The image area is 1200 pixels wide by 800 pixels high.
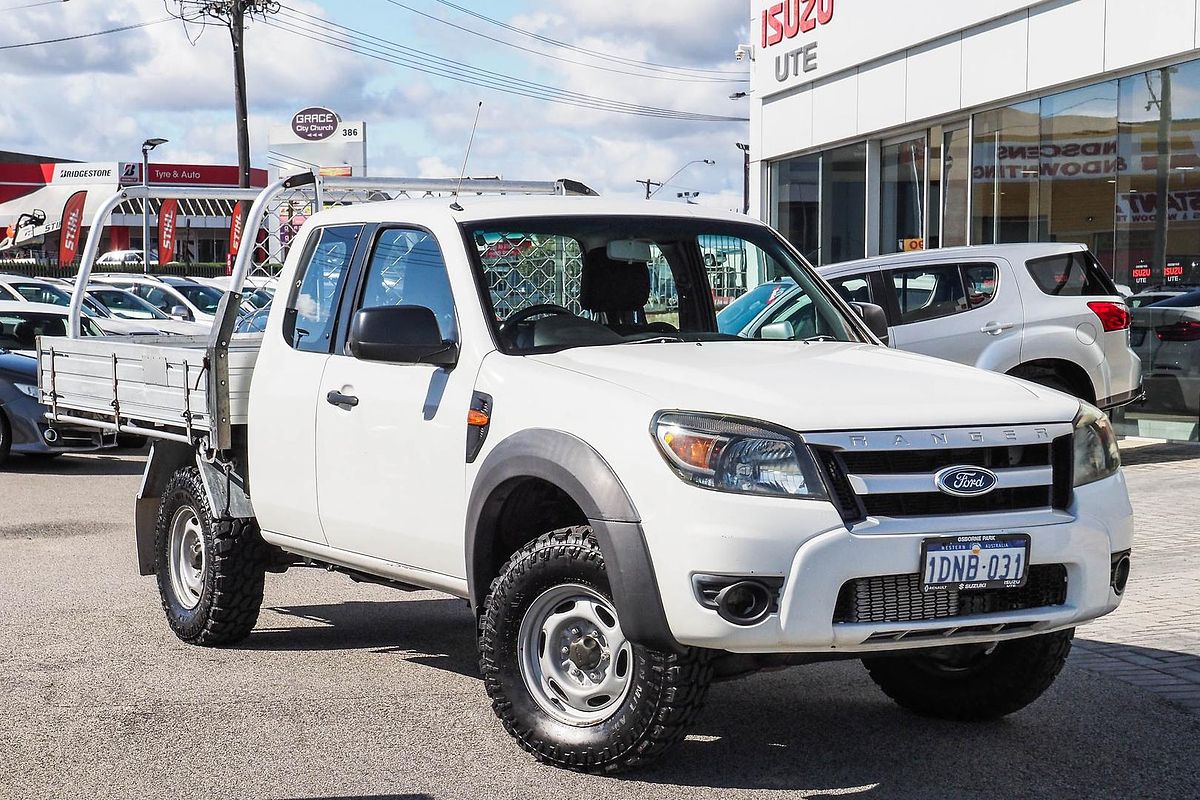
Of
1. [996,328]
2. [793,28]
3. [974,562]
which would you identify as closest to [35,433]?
[996,328]

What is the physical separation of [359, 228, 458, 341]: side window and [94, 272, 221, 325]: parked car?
58.2ft

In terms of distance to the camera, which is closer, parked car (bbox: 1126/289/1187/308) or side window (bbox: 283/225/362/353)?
side window (bbox: 283/225/362/353)

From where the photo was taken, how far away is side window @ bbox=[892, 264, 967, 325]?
12523 mm

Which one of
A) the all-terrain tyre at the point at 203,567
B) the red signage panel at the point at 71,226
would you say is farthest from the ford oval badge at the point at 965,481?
the red signage panel at the point at 71,226

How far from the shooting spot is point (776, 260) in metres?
6.16

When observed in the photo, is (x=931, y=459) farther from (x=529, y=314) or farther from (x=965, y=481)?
(x=529, y=314)

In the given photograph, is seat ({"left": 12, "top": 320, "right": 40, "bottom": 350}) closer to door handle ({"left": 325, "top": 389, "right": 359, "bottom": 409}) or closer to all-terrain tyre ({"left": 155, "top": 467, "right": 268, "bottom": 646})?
all-terrain tyre ({"left": 155, "top": 467, "right": 268, "bottom": 646})

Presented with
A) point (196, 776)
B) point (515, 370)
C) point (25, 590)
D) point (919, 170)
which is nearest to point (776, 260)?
point (515, 370)

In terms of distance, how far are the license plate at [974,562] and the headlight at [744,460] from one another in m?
0.38

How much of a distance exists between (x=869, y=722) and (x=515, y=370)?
1900 millimetres

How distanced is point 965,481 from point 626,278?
1.91m

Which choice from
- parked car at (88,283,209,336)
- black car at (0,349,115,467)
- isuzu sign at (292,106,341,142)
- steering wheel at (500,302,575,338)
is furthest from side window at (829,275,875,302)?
isuzu sign at (292,106,341,142)

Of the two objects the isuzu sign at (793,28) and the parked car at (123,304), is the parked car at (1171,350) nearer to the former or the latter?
the isuzu sign at (793,28)

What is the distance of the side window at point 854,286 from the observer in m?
12.8
